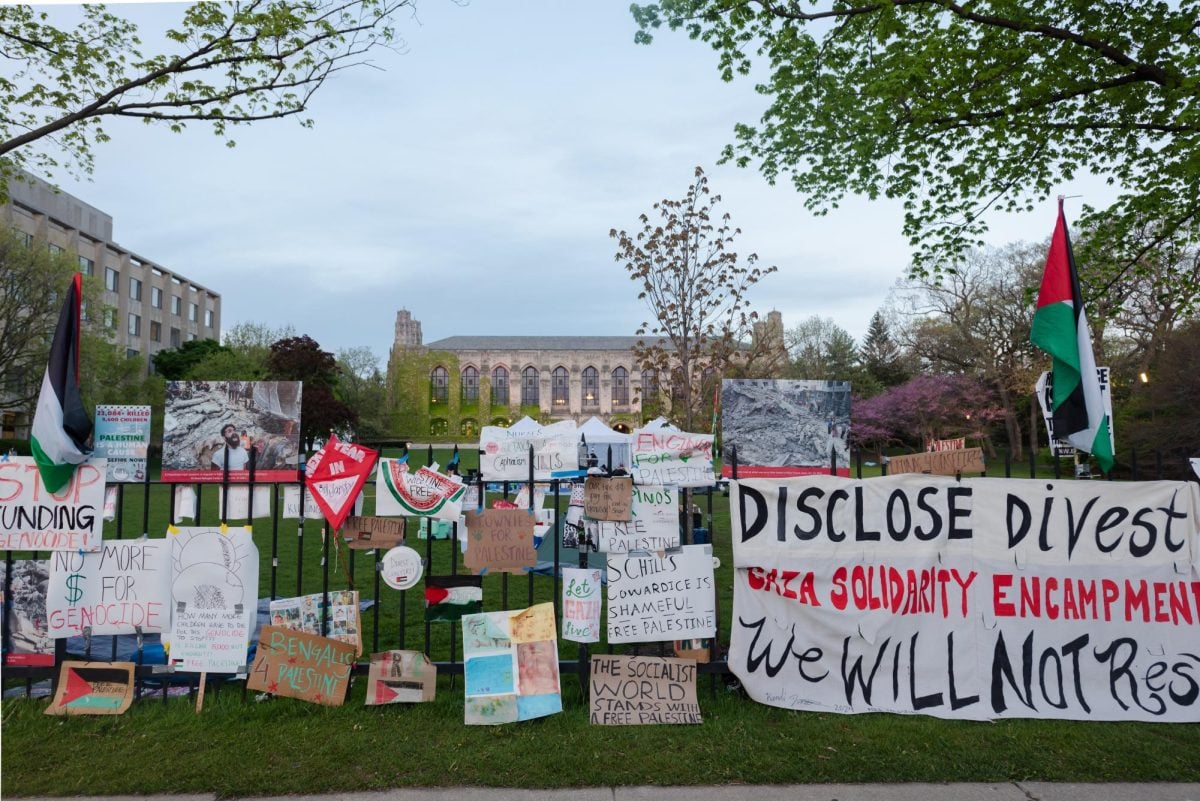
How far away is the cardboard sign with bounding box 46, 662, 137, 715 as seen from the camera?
4.67 m

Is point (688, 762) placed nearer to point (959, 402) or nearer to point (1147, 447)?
point (1147, 447)

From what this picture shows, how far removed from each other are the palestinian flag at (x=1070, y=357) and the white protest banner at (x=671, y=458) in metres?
2.43

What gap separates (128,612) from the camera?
4.83 meters

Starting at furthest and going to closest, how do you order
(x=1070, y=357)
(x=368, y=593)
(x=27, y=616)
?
(x=368, y=593) → (x=27, y=616) → (x=1070, y=357)

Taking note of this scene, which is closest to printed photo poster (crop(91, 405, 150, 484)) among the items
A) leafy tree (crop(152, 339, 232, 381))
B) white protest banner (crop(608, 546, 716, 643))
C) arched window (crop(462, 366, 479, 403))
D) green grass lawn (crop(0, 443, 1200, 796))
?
green grass lawn (crop(0, 443, 1200, 796))

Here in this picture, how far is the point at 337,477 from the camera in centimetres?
498

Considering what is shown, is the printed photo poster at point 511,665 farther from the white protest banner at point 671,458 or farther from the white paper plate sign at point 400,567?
the white protest banner at point 671,458

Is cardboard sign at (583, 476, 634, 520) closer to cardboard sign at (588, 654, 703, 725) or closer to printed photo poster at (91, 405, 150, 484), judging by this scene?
cardboard sign at (588, 654, 703, 725)

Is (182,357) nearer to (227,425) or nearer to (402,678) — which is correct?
(227,425)

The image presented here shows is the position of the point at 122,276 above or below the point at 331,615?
above

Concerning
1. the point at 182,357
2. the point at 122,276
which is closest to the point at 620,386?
the point at 182,357

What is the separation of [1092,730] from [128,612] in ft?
20.8

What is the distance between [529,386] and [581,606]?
93768mm

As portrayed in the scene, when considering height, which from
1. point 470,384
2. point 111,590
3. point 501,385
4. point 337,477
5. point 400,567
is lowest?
point 111,590
